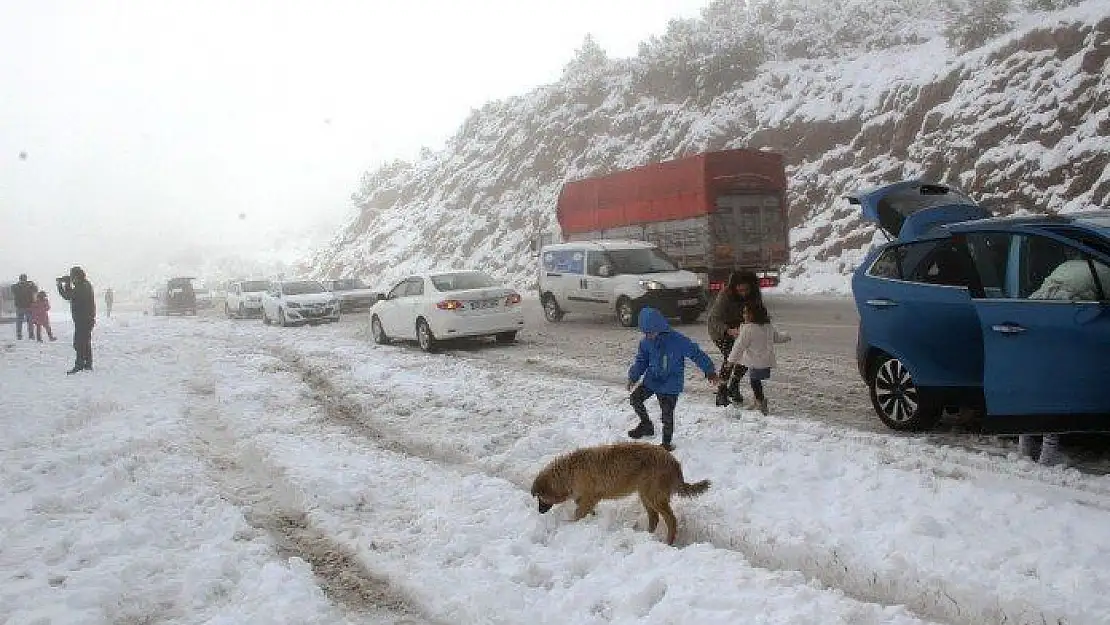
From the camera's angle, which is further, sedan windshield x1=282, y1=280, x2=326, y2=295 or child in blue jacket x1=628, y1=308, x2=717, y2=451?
sedan windshield x1=282, y1=280, x2=326, y2=295

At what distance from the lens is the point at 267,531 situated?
16.5 feet

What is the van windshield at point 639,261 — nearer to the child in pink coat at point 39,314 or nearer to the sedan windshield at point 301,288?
the sedan windshield at point 301,288

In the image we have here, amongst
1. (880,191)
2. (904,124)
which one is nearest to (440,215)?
(904,124)

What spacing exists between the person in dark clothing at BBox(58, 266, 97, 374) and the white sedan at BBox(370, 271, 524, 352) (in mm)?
5525

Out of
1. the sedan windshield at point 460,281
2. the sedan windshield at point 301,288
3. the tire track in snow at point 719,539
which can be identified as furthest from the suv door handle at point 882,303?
the sedan windshield at point 301,288

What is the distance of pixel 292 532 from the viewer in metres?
5.02

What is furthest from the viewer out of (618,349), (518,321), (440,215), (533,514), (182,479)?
(440,215)

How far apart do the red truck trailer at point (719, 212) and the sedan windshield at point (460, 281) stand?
6111mm

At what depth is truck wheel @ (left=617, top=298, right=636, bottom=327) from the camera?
15180 mm

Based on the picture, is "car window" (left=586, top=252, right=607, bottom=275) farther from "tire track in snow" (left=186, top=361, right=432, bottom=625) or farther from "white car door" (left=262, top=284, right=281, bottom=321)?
"white car door" (left=262, top=284, right=281, bottom=321)

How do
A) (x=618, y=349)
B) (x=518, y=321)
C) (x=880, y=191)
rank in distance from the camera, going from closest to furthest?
(x=880, y=191) → (x=618, y=349) → (x=518, y=321)

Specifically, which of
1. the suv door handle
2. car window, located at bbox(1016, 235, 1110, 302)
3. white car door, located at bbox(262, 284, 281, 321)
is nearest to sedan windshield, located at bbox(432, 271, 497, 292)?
the suv door handle

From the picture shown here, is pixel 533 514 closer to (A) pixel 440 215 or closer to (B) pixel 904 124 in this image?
(B) pixel 904 124

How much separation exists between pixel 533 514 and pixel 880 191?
5.83m
